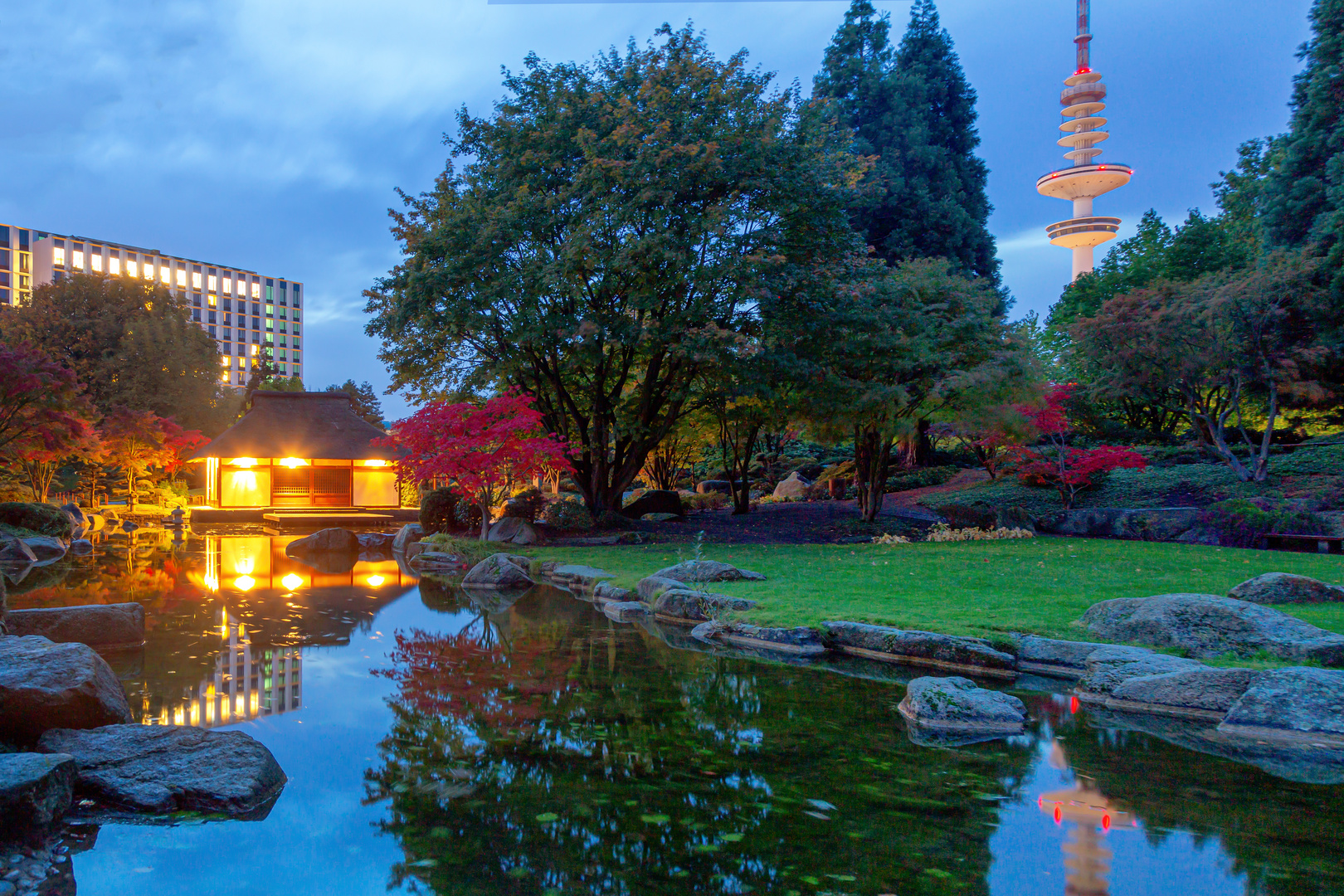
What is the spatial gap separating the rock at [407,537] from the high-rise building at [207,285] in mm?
62043

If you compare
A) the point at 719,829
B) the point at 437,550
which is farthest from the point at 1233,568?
the point at 437,550

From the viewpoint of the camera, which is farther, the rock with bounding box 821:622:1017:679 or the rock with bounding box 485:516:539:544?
the rock with bounding box 485:516:539:544

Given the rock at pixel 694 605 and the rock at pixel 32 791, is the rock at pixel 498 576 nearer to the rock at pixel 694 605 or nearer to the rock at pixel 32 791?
the rock at pixel 694 605

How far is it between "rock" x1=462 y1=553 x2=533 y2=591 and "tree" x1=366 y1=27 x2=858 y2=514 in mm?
4487

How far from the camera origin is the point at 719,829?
3.34m

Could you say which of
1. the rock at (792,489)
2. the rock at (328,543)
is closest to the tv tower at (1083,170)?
the rock at (792,489)

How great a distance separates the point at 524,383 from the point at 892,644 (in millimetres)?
12133

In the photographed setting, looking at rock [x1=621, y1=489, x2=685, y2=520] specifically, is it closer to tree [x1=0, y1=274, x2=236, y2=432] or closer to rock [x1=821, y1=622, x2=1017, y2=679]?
rock [x1=821, y1=622, x2=1017, y2=679]

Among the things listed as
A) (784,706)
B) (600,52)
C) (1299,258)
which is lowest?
(784,706)

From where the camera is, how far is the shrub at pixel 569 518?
1642 centimetres

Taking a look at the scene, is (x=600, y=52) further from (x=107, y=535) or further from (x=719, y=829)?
(x=107, y=535)

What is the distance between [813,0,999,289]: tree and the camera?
87.8 feet

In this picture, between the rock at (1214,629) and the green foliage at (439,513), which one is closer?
the rock at (1214,629)

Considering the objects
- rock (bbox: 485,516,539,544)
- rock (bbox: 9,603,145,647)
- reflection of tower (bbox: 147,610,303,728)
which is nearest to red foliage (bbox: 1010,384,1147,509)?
rock (bbox: 485,516,539,544)
